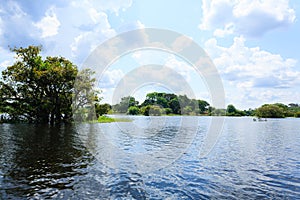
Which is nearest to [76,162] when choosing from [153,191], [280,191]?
[153,191]

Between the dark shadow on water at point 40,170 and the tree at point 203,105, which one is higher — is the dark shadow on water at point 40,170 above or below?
below

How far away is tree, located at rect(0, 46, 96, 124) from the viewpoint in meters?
59.7

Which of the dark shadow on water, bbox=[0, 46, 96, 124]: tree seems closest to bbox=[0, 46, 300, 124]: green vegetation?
bbox=[0, 46, 96, 124]: tree

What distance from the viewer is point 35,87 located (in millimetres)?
62750

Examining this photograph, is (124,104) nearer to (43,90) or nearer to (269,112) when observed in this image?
(43,90)

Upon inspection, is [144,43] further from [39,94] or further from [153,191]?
[39,94]

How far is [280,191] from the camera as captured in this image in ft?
45.2

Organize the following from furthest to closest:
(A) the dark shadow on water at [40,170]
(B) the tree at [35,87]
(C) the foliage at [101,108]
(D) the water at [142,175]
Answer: (C) the foliage at [101,108]
(B) the tree at [35,87]
(D) the water at [142,175]
(A) the dark shadow on water at [40,170]

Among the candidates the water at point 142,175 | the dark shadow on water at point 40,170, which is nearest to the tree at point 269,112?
the water at point 142,175

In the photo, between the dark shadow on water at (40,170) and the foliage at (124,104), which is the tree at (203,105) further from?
the dark shadow on water at (40,170)

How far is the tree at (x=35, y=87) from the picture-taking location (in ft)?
196

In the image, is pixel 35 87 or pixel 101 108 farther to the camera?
pixel 101 108

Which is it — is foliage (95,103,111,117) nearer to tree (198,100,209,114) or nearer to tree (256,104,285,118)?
tree (198,100,209,114)

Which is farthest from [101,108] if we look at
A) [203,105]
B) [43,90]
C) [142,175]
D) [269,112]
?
[269,112]
